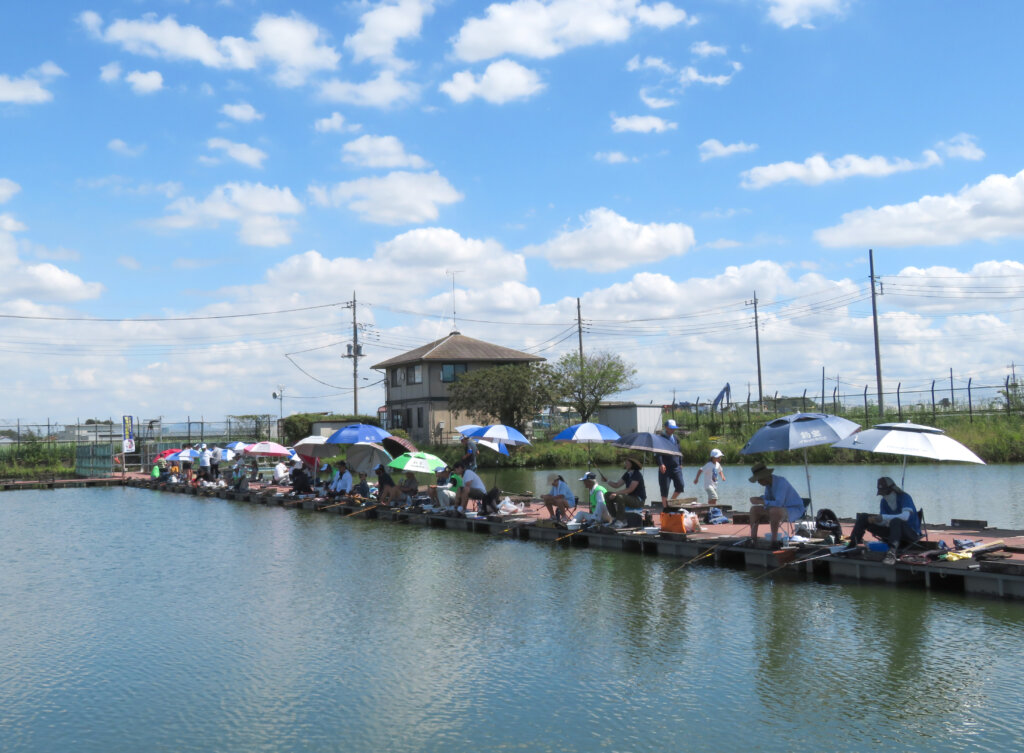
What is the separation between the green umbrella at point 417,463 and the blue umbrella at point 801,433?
10.4m

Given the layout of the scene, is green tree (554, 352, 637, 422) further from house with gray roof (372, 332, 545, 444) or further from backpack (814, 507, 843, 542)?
backpack (814, 507, 843, 542)

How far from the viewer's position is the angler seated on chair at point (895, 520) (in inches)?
576

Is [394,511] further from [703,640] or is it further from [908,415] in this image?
[908,415]

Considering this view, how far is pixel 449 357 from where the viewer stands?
62.3 metres

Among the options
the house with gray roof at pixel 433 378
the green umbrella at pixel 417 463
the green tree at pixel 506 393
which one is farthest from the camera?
the house with gray roof at pixel 433 378

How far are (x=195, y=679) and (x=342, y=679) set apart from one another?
5.96ft

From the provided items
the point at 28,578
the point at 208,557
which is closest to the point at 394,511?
the point at 208,557

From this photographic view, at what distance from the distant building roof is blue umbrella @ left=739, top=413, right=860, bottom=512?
4676 centimetres

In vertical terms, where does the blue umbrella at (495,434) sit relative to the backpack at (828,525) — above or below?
above

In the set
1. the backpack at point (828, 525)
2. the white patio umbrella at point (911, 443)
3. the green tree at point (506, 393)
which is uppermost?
the green tree at point (506, 393)

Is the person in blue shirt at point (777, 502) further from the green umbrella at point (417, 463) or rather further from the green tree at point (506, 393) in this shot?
the green tree at point (506, 393)

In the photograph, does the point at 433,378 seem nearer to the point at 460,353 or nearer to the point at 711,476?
the point at 460,353

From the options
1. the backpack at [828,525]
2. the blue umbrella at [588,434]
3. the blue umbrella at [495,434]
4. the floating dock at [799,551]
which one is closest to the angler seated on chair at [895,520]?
the floating dock at [799,551]

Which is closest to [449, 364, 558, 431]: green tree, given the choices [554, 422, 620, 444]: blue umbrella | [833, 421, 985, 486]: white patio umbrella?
[554, 422, 620, 444]: blue umbrella
